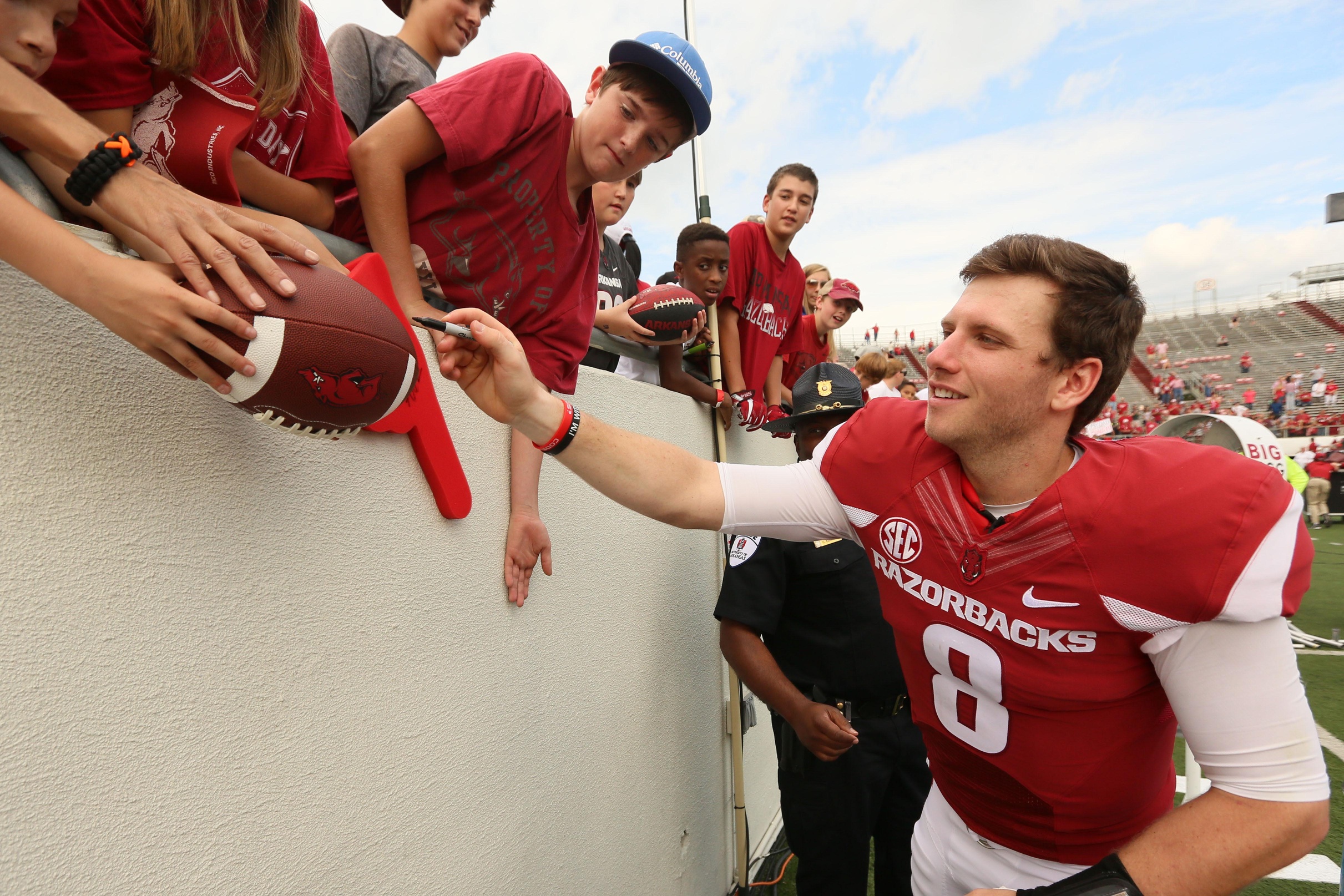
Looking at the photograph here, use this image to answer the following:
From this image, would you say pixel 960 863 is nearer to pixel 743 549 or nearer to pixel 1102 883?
pixel 1102 883

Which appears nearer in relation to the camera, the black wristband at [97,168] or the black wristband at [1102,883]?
the black wristband at [97,168]

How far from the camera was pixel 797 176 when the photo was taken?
4094mm

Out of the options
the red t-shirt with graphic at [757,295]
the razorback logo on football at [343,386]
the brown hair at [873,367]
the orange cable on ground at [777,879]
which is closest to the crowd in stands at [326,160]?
the razorback logo on football at [343,386]

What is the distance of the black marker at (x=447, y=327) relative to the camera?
135cm

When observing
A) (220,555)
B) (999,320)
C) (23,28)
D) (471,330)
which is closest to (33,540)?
(220,555)

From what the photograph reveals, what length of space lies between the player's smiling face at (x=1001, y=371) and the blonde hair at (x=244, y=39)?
1.46 m

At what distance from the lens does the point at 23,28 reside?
2.89ft

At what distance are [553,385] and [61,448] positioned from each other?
1.18m

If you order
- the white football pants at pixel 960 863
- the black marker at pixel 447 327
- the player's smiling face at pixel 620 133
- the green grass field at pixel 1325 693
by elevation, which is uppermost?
the player's smiling face at pixel 620 133

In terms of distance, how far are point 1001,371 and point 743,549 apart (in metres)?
1.45

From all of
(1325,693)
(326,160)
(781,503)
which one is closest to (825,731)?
(781,503)

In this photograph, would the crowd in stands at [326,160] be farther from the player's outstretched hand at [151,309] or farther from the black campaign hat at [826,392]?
the black campaign hat at [826,392]

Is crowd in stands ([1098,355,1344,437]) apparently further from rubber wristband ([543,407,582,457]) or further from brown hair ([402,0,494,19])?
rubber wristband ([543,407,582,457])

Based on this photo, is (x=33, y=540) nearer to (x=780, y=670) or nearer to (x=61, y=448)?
(x=61, y=448)
